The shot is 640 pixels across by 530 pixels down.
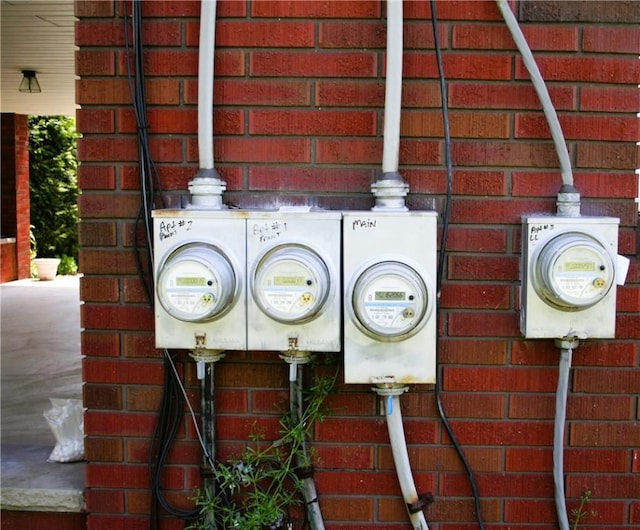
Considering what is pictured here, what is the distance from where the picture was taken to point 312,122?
6.78 feet

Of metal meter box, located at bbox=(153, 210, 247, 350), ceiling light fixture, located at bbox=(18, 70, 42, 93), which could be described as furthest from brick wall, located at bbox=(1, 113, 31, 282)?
metal meter box, located at bbox=(153, 210, 247, 350)

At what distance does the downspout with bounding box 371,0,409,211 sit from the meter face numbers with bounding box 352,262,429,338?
0.21 metres

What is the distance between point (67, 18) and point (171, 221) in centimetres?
397

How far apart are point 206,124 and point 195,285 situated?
46cm

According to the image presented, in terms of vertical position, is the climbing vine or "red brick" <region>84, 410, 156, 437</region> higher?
"red brick" <region>84, 410, 156, 437</region>

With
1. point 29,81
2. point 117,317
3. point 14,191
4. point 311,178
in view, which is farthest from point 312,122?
point 14,191

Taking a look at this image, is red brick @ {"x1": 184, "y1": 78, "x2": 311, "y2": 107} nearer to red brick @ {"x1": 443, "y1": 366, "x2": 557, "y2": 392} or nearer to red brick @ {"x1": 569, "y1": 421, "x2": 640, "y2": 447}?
red brick @ {"x1": 443, "y1": 366, "x2": 557, "y2": 392}

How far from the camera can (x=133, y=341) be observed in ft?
7.00

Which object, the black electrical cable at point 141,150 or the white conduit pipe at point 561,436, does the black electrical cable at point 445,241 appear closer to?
the white conduit pipe at point 561,436

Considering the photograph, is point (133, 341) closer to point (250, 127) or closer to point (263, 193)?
point (263, 193)

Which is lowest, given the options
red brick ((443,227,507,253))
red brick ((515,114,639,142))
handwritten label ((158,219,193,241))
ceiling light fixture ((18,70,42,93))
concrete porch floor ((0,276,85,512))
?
concrete porch floor ((0,276,85,512))

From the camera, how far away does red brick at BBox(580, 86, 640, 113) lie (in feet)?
6.70

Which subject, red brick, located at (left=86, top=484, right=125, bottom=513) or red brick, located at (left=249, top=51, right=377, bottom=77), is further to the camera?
red brick, located at (left=86, top=484, right=125, bottom=513)

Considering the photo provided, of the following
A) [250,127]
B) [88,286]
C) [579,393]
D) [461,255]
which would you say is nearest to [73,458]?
[88,286]
